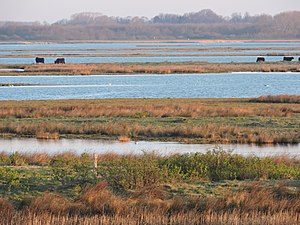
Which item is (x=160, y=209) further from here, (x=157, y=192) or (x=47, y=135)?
(x=47, y=135)

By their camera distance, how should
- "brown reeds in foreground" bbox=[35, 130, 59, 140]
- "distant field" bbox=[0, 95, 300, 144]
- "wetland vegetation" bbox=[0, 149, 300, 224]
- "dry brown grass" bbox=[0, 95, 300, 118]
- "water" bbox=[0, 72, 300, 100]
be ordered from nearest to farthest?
"wetland vegetation" bbox=[0, 149, 300, 224] < "distant field" bbox=[0, 95, 300, 144] < "brown reeds in foreground" bbox=[35, 130, 59, 140] < "dry brown grass" bbox=[0, 95, 300, 118] < "water" bbox=[0, 72, 300, 100]

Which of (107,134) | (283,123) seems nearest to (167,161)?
(107,134)

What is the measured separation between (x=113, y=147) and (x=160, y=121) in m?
8.08

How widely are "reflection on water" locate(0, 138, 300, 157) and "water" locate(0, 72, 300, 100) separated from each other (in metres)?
24.7

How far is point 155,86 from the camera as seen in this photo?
7050 cm

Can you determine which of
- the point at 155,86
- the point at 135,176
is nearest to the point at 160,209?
the point at 135,176

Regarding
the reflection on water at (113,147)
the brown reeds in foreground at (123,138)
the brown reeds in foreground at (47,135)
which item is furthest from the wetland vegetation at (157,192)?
the brown reeds in foreground at (47,135)

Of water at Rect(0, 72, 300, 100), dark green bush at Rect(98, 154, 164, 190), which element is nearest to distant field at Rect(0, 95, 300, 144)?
water at Rect(0, 72, 300, 100)

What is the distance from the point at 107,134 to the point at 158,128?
7.70 feet

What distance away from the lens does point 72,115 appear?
41.0 meters

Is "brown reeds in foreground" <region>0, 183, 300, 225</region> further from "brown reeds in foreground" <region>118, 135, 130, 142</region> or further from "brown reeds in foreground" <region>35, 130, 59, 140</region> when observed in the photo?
"brown reeds in foreground" <region>35, 130, 59, 140</region>

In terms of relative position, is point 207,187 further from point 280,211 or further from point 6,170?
point 6,170

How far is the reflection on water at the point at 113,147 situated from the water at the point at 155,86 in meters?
24.7

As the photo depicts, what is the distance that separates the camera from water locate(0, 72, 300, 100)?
197ft
